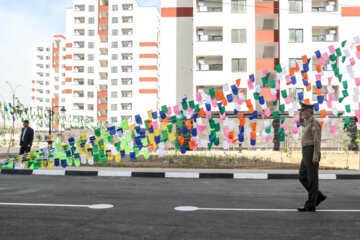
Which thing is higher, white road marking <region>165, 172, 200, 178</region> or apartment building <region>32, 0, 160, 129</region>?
apartment building <region>32, 0, 160, 129</region>

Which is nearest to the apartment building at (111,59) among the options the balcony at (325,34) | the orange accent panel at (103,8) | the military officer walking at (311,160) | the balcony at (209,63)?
the orange accent panel at (103,8)

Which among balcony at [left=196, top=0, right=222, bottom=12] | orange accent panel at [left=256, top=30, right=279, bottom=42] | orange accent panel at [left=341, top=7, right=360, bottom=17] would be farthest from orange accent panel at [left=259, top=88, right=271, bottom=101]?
orange accent panel at [left=341, top=7, right=360, bottom=17]

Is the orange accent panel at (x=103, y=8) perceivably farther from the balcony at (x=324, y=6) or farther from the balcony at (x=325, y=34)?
the balcony at (x=325, y=34)

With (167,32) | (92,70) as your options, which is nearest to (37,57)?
(92,70)

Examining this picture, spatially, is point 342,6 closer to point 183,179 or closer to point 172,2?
point 172,2

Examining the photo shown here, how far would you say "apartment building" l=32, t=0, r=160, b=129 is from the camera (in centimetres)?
6103

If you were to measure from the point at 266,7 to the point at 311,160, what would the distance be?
27184mm

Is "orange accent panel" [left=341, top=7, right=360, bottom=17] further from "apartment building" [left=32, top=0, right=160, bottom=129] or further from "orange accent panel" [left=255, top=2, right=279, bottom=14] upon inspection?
"apartment building" [left=32, top=0, right=160, bottom=129]

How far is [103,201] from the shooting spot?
5.95 meters

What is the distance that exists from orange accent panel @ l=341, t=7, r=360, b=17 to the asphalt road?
2648 cm

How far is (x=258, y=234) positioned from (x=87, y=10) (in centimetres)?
6792

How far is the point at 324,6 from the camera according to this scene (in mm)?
30422

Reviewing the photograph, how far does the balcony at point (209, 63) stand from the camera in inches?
1158

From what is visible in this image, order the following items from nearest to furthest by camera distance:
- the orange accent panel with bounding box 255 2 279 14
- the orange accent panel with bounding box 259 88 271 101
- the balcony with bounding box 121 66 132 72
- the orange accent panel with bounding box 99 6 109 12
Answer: the orange accent panel with bounding box 259 88 271 101 → the orange accent panel with bounding box 255 2 279 14 → the balcony with bounding box 121 66 132 72 → the orange accent panel with bounding box 99 6 109 12
